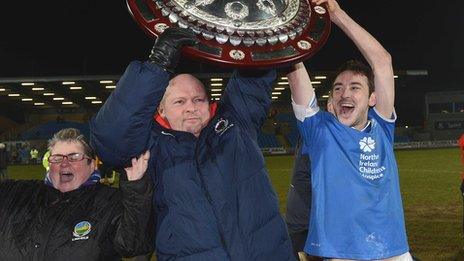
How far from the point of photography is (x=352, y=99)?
2768mm

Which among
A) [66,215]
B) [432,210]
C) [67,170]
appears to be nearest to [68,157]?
[67,170]

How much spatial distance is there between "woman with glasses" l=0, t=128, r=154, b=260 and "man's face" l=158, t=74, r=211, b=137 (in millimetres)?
457

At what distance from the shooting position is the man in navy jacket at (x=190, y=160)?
183 centimetres

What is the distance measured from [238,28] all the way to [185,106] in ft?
1.20

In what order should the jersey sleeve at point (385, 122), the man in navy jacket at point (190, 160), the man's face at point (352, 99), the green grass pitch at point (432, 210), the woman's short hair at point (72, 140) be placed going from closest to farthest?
the man in navy jacket at point (190, 160)
the woman's short hair at point (72, 140)
the man's face at point (352, 99)
the jersey sleeve at point (385, 122)
the green grass pitch at point (432, 210)

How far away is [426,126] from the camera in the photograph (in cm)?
4725

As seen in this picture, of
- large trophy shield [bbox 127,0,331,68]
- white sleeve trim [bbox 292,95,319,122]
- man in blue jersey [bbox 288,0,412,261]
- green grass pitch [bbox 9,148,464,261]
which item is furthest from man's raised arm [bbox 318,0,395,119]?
green grass pitch [bbox 9,148,464,261]

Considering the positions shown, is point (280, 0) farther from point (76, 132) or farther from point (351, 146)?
point (76, 132)

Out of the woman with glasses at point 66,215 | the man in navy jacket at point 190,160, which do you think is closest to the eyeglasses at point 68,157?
the woman with glasses at point 66,215

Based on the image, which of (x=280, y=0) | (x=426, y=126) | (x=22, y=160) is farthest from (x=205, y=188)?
(x=426, y=126)

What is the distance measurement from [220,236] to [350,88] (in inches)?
48.4

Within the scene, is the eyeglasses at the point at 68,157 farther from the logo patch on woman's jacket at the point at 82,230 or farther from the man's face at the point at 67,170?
the logo patch on woman's jacket at the point at 82,230

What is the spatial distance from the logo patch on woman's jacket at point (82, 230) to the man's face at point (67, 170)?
21cm

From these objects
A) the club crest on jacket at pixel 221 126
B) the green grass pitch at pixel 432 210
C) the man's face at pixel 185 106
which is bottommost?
the green grass pitch at pixel 432 210
